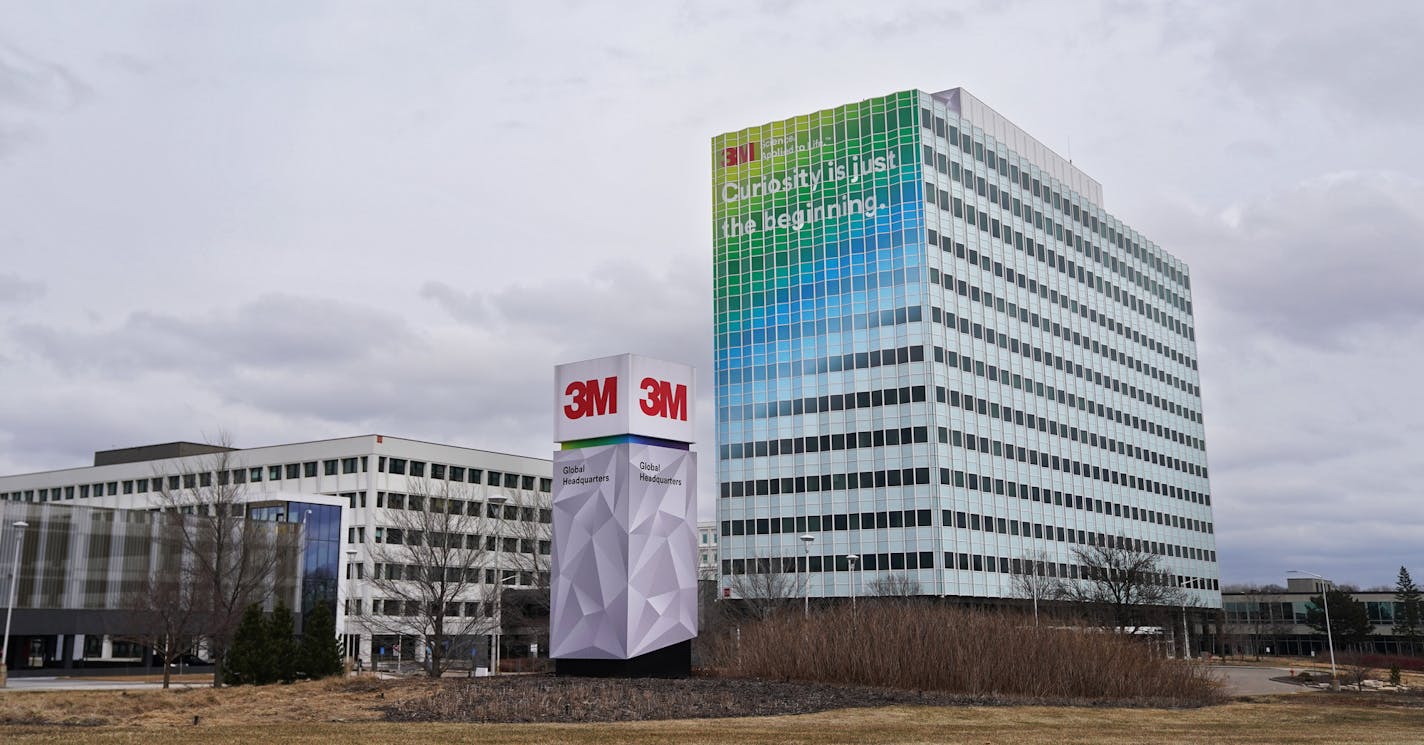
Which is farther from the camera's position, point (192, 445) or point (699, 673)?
point (192, 445)

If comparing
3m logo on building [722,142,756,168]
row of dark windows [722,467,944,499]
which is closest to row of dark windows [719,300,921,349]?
row of dark windows [722,467,944,499]

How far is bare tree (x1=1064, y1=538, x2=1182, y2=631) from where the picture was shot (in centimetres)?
10544

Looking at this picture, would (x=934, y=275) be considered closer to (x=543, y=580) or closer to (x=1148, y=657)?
(x=543, y=580)

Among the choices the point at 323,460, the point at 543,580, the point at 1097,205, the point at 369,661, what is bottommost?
the point at 369,661

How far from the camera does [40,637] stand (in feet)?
252

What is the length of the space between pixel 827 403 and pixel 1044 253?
1170 inches

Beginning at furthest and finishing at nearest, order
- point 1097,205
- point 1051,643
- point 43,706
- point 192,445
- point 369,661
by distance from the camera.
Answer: point 1097,205 → point 192,445 → point 369,661 → point 1051,643 → point 43,706

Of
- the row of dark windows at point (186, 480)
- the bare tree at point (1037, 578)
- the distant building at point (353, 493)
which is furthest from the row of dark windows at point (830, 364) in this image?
the row of dark windows at point (186, 480)

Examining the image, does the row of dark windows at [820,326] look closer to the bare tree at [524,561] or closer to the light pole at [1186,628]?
the bare tree at [524,561]

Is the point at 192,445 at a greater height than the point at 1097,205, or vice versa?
the point at 1097,205

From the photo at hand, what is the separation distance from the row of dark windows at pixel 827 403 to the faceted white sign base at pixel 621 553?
6615 centimetres

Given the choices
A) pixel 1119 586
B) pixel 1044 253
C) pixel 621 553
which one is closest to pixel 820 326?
pixel 1044 253

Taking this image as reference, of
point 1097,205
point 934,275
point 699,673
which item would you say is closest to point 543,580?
point 934,275

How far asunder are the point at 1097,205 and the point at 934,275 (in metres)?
38.6
